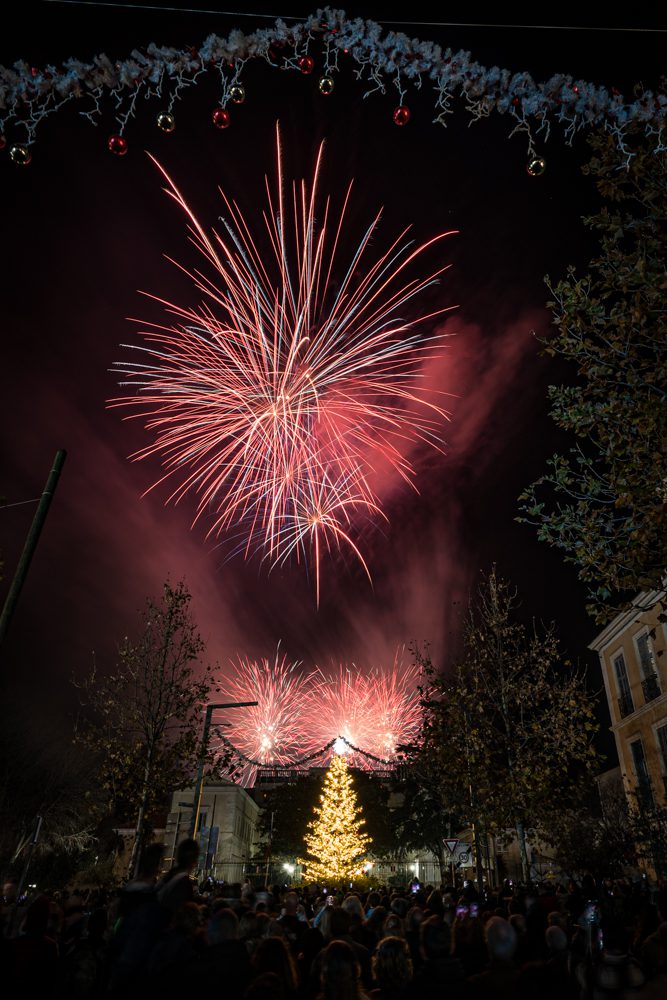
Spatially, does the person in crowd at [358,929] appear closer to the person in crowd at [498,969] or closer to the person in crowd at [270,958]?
the person in crowd at [270,958]

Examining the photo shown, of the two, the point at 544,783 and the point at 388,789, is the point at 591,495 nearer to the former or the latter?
the point at 544,783

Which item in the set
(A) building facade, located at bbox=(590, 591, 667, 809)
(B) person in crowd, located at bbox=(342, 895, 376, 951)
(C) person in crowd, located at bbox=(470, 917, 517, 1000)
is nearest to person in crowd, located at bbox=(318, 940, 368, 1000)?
(C) person in crowd, located at bbox=(470, 917, 517, 1000)

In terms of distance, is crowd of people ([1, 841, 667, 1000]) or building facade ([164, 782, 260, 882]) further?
building facade ([164, 782, 260, 882])

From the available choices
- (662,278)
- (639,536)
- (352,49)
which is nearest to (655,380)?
(662,278)

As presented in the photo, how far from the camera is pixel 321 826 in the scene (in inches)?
2050

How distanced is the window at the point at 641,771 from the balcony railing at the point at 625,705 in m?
1.53

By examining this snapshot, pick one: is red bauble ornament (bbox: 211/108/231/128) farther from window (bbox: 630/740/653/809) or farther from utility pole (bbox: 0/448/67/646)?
window (bbox: 630/740/653/809)

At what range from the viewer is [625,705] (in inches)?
1223

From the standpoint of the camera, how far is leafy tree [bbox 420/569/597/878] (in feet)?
71.4

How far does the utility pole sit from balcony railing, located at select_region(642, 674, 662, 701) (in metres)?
26.9

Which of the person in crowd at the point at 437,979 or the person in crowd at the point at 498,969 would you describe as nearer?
the person in crowd at the point at 437,979

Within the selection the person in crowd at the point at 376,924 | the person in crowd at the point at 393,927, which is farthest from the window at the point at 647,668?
the person in crowd at the point at 393,927

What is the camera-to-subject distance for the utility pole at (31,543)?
8922mm

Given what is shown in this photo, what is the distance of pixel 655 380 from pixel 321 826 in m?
51.9
